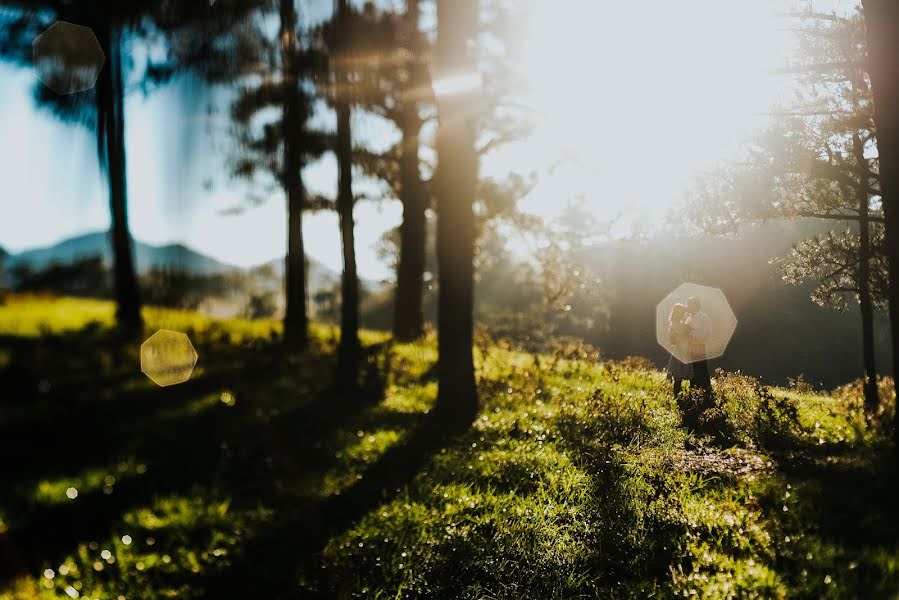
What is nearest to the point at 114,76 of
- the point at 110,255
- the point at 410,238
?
the point at 110,255

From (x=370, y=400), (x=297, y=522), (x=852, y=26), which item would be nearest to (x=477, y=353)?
(x=370, y=400)

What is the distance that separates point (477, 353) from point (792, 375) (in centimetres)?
474

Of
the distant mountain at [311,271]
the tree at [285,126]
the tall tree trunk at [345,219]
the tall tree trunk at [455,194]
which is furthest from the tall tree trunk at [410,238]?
the tree at [285,126]

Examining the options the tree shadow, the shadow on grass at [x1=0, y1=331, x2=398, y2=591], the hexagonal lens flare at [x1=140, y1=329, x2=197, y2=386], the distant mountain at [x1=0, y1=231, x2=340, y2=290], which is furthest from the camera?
the tree shadow

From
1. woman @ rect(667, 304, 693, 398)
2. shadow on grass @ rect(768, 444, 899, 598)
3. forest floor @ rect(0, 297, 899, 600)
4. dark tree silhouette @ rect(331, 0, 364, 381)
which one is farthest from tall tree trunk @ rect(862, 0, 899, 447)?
dark tree silhouette @ rect(331, 0, 364, 381)

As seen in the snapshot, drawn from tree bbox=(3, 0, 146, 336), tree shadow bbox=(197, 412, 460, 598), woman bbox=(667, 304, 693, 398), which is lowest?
tree shadow bbox=(197, 412, 460, 598)

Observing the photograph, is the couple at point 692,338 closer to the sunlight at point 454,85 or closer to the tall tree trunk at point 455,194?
the tall tree trunk at point 455,194

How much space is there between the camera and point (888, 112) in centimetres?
328

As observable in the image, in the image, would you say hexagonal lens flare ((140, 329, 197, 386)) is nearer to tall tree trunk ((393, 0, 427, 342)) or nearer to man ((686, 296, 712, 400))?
man ((686, 296, 712, 400))

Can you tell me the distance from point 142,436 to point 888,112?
16.2 feet

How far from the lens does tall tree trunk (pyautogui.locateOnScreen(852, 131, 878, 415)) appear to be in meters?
2.55

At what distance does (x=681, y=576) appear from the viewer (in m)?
2.91

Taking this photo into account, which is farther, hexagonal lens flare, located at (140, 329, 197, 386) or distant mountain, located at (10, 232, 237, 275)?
hexagonal lens flare, located at (140, 329, 197, 386)

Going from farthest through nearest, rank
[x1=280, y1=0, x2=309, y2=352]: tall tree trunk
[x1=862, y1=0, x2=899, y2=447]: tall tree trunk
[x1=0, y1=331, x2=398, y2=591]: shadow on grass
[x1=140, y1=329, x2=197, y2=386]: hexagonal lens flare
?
[x1=280, y1=0, x2=309, y2=352]: tall tree trunk → [x1=862, y1=0, x2=899, y2=447]: tall tree trunk → [x1=140, y1=329, x2=197, y2=386]: hexagonal lens flare → [x1=0, y1=331, x2=398, y2=591]: shadow on grass
